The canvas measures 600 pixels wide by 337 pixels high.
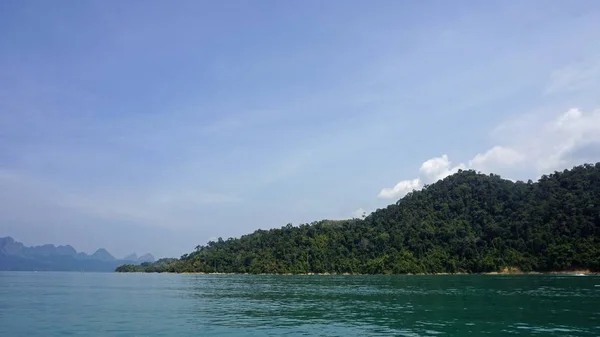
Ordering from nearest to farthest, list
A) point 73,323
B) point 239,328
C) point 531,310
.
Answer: point 239,328
point 73,323
point 531,310

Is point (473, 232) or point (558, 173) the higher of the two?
point (558, 173)

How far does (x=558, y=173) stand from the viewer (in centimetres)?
18600

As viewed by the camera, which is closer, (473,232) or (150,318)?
(150,318)

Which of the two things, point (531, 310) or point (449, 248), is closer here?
point (531, 310)

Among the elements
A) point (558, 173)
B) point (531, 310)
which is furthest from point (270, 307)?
point (558, 173)

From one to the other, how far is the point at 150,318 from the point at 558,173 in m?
186

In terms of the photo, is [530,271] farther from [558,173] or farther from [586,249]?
[558,173]

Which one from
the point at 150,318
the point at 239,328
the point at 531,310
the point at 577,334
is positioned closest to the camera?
the point at 577,334

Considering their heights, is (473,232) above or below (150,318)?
above

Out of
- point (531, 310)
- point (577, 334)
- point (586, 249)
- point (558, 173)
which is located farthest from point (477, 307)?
point (558, 173)

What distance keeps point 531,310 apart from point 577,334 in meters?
15.5

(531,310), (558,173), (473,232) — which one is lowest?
(531,310)

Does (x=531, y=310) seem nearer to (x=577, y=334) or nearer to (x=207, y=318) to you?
(x=577, y=334)

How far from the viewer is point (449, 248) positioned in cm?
18950
